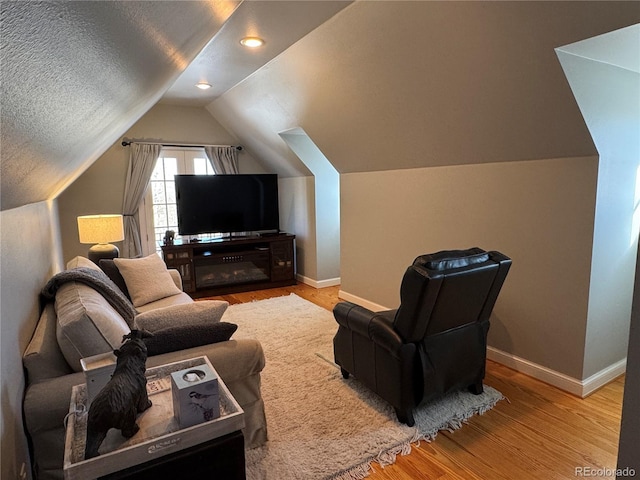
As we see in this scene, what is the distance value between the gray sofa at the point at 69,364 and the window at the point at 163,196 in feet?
11.3

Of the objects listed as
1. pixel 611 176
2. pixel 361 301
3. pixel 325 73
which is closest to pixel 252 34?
pixel 325 73

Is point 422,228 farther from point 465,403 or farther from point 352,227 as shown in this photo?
point 465,403

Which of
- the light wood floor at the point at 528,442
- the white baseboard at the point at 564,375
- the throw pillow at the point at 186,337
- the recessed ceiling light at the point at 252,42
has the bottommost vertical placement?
the light wood floor at the point at 528,442

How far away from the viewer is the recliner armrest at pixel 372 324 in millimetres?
2176

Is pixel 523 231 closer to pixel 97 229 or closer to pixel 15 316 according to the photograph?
pixel 15 316

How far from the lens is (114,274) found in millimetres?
3414

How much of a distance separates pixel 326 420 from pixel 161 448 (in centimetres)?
128

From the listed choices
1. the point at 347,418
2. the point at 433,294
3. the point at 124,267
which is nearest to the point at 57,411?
the point at 347,418

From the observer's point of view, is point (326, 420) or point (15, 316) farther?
point (326, 420)

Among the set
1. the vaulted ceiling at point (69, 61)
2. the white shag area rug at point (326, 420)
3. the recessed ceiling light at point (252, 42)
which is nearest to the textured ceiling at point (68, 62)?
the vaulted ceiling at point (69, 61)

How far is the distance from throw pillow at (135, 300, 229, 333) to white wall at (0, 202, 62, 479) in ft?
1.58

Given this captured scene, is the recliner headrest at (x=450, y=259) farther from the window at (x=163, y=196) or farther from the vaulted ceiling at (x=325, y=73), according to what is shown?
the window at (x=163, y=196)

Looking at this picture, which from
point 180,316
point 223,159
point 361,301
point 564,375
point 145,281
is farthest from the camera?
point 223,159

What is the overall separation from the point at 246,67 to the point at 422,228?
2379 mm
